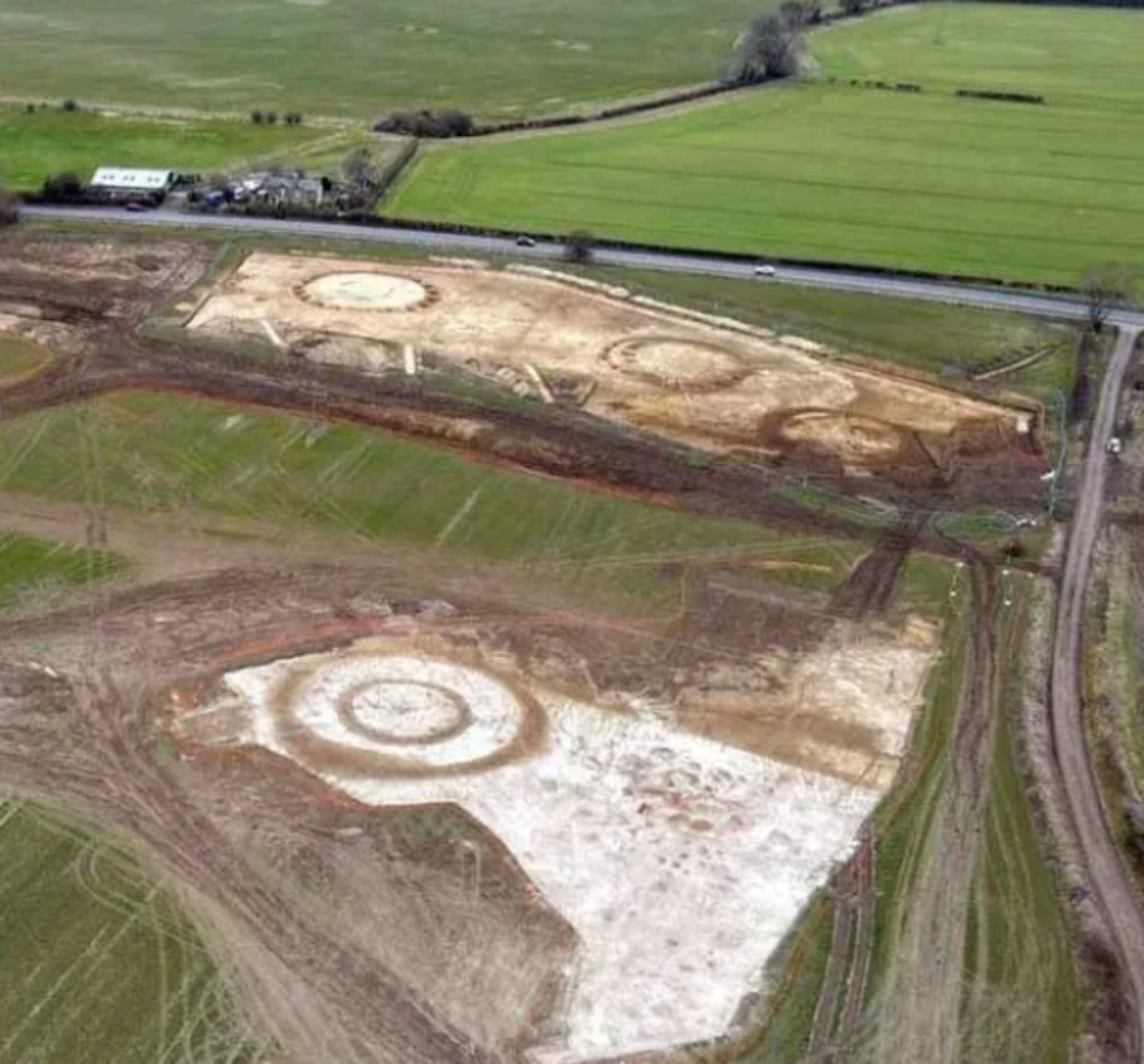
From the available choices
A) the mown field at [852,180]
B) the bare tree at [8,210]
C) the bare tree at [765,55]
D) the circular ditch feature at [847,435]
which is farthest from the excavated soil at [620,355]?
the bare tree at [765,55]

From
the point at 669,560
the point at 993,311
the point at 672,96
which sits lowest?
the point at 669,560

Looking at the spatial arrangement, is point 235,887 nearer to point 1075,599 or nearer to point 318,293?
point 1075,599

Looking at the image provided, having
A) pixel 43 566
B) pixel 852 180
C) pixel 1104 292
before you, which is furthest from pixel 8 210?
pixel 1104 292

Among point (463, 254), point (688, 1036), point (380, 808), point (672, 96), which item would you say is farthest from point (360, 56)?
point (688, 1036)

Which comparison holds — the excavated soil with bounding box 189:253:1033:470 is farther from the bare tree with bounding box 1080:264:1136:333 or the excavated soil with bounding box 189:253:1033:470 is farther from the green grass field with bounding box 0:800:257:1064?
the green grass field with bounding box 0:800:257:1064

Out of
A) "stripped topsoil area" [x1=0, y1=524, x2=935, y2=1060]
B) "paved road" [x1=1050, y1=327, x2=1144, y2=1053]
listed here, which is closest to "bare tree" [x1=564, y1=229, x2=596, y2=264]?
"paved road" [x1=1050, y1=327, x2=1144, y2=1053]

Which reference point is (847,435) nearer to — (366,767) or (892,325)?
(892,325)
